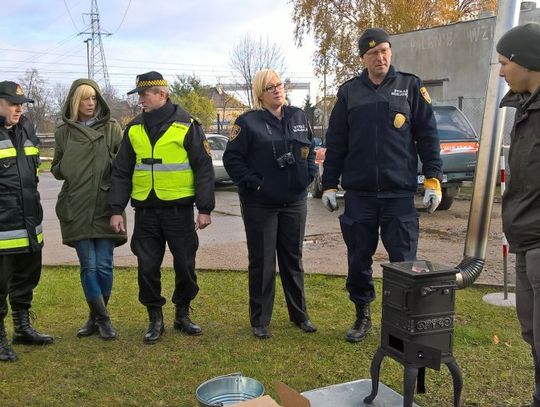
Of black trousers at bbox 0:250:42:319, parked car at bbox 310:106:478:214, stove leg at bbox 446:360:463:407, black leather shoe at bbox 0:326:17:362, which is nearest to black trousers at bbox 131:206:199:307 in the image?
black trousers at bbox 0:250:42:319

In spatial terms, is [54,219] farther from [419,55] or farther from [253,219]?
[419,55]

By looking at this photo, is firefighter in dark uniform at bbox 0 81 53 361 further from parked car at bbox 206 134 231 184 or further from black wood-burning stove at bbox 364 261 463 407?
parked car at bbox 206 134 231 184

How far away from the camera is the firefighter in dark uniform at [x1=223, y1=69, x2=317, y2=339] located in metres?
4.60

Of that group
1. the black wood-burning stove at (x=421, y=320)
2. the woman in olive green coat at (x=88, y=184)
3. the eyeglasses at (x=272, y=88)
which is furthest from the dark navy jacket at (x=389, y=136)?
the woman in olive green coat at (x=88, y=184)

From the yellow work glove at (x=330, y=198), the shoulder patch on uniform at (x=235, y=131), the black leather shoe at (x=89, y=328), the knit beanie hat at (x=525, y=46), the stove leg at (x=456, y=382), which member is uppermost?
the knit beanie hat at (x=525, y=46)

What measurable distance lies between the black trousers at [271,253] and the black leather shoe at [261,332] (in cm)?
3

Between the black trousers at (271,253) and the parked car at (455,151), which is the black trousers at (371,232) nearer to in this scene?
the black trousers at (271,253)

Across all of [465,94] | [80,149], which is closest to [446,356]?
[80,149]

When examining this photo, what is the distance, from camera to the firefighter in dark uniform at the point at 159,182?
14.8 feet

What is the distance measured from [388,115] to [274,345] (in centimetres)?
191

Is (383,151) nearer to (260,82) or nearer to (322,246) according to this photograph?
(260,82)

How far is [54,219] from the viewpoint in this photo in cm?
1198

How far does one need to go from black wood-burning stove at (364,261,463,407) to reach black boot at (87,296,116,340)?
236 centimetres

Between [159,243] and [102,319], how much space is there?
763 millimetres
